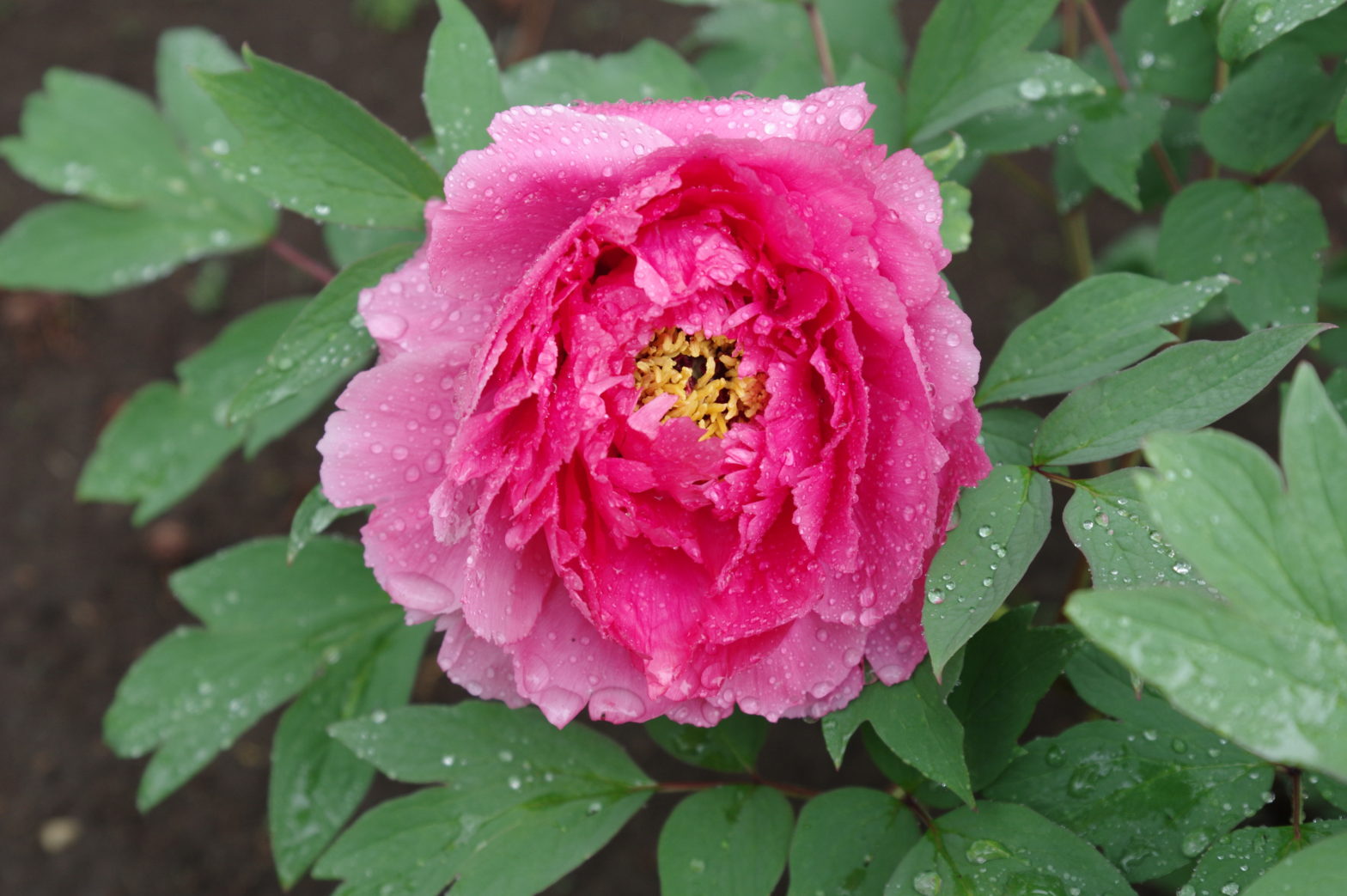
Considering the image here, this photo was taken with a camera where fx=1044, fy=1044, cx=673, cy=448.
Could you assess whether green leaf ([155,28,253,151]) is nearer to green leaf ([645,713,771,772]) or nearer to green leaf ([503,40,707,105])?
green leaf ([503,40,707,105])

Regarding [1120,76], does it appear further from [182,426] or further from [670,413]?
[182,426]

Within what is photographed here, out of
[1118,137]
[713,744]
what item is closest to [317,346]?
[713,744]

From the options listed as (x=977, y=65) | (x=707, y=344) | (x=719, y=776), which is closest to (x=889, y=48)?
(x=977, y=65)

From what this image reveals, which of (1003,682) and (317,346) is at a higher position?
(317,346)

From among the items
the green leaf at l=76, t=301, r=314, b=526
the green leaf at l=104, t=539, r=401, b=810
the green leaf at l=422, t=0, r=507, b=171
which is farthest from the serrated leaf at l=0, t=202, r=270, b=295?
the green leaf at l=422, t=0, r=507, b=171

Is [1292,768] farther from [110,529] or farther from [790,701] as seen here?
[110,529]
